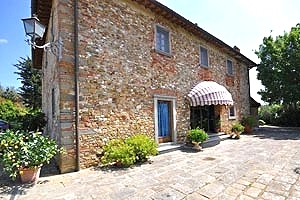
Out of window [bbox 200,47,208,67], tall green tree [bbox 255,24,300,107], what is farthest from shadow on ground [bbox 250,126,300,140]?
window [bbox 200,47,208,67]

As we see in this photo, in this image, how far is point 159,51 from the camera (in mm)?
12570

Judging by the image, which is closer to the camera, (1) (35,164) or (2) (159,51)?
→ (1) (35,164)

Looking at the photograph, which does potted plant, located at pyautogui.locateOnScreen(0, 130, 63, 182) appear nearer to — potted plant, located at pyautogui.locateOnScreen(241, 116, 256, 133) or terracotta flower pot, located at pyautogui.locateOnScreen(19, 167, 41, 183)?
terracotta flower pot, located at pyautogui.locateOnScreen(19, 167, 41, 183)

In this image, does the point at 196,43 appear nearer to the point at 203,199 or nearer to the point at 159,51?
the point at 159,51

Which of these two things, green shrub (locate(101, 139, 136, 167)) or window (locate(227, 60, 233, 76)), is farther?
window (locate(227, 60, 233, 76))

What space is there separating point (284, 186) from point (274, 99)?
2127 centimetres

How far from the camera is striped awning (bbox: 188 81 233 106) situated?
14.0 metres

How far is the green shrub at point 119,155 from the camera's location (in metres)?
8.81

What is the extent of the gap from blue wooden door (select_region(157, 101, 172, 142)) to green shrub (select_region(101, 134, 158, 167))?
2.56 metres

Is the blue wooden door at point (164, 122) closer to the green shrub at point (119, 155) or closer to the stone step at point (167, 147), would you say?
the stone step at point (167, 147)

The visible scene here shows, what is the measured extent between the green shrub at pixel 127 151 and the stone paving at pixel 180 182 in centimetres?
45


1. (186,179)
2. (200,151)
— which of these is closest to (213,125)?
(200,151)

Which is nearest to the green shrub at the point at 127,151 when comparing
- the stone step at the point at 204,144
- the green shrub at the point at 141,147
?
the green shrub at the point at 141,147

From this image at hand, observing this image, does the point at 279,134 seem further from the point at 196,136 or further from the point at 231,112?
the point at 196,136
